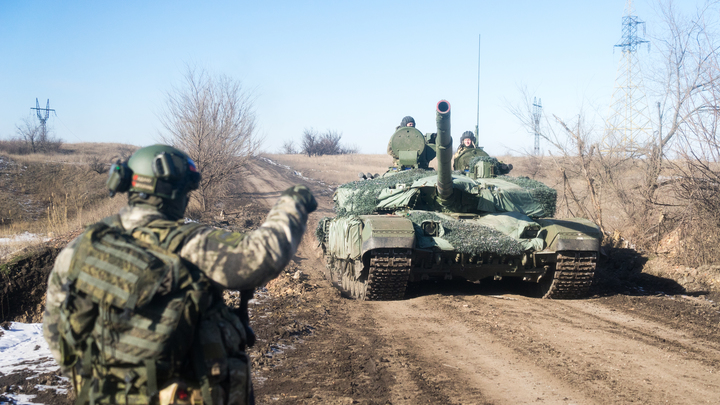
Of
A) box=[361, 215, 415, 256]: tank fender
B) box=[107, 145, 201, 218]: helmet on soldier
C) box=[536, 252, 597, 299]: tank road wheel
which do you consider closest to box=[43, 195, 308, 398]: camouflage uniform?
Result: box=[107, 145, 201, 218]: helmet on soldier

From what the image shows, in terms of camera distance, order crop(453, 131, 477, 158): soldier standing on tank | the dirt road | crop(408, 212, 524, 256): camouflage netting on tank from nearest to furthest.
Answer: the dirt road < crop(408, 212, 524, 256): camouflage netting on tank < crop(453, 131, 477, 158): soldier standing on tank

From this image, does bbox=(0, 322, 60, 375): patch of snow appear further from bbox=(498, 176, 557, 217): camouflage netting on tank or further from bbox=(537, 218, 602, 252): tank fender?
bbox=(498, 176, 557, 217): camouflage netting on tank

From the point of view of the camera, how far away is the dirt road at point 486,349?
442cm

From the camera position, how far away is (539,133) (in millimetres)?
13578

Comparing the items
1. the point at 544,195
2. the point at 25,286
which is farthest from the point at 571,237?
the point at 25,286

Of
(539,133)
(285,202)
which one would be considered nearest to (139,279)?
(285,202)

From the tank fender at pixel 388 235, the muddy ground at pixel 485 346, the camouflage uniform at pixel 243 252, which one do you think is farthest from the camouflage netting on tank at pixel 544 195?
the camouflage uniform at pixel 243 252

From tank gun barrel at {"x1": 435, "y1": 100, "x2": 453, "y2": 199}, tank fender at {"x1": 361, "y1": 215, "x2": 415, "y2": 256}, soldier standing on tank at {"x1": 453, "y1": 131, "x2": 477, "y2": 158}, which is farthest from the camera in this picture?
soldier standing on tank at {"x1": 453, "y1": 131, "x2": 477, "y2": 158}

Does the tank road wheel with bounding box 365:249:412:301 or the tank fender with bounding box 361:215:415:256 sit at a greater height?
the tank fender with bounding box 361:215:415:256

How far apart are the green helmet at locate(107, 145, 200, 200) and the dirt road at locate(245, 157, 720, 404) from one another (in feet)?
8.53

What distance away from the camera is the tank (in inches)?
300

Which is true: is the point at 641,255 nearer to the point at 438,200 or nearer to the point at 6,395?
the point at 438,200

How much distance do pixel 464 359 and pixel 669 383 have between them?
1685mm

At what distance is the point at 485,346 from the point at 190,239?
443 cm
